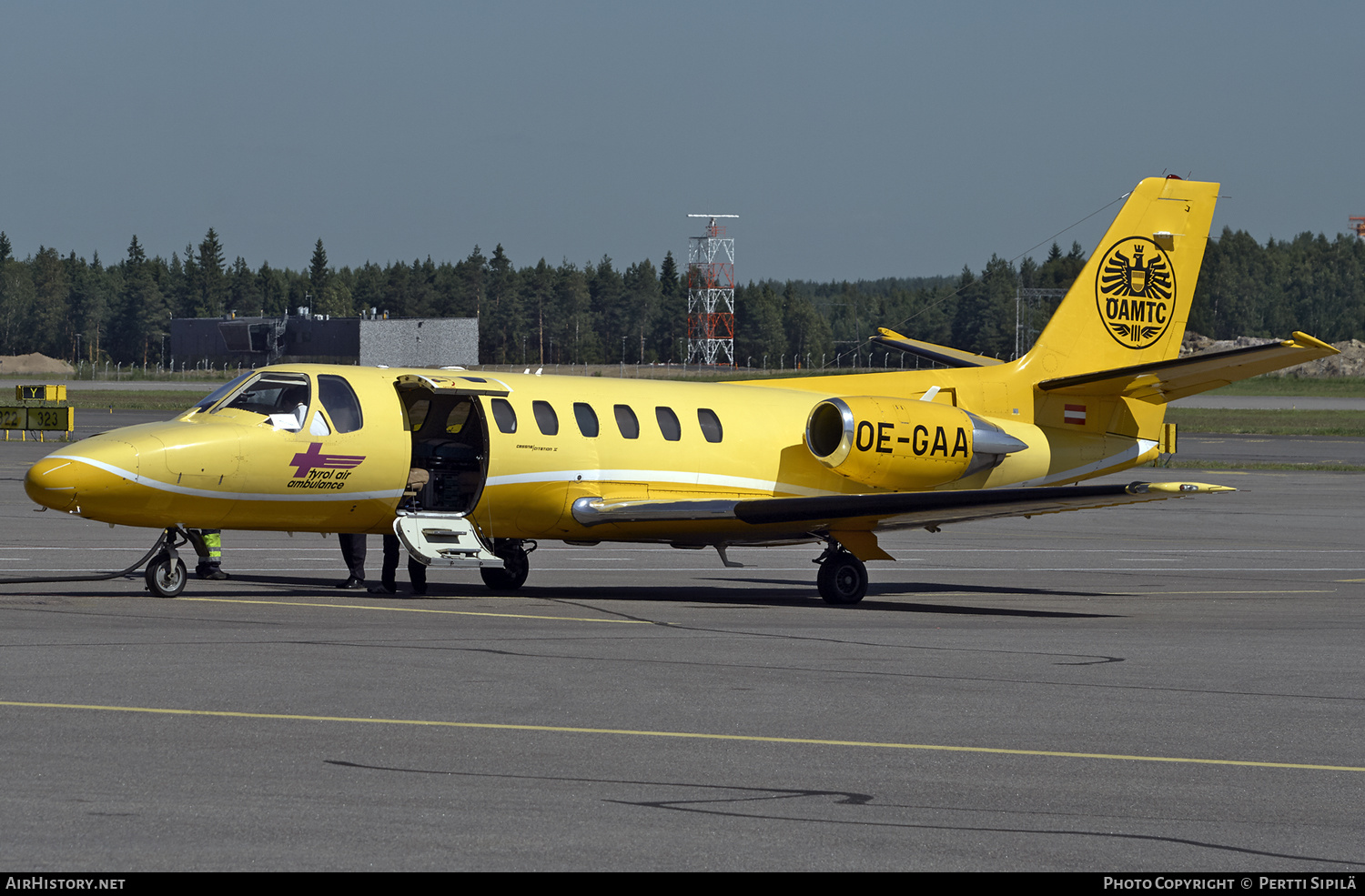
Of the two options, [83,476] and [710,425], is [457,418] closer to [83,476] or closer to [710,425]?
[710,425]

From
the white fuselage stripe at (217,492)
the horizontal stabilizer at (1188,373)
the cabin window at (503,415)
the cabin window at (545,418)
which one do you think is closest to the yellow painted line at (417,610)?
the white fuselage stripe at (217,492)

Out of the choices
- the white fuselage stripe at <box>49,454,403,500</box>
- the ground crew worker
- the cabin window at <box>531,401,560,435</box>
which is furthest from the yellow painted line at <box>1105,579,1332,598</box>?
the ground crew worker

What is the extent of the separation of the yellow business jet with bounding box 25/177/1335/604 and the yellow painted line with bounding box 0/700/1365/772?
21.3 feet

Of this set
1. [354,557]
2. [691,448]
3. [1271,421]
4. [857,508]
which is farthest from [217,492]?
[1271,421]

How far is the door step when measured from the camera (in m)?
17.7

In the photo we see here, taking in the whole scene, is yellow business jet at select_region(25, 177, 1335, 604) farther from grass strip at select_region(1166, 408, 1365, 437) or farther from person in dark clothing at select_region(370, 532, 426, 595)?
grass strip at select_region(1166, 408, 1365, 437)

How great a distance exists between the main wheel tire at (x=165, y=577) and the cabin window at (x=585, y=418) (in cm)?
536

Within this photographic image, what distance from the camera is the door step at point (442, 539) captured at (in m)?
17.7

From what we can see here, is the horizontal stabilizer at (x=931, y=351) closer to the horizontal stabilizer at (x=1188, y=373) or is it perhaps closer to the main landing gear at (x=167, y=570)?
the horizontal stabilizer at (x=1188, y=373)

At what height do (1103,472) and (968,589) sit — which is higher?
(1103,472)

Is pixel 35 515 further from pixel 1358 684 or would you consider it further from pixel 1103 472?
pixel 1358 684

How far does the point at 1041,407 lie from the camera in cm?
2231
